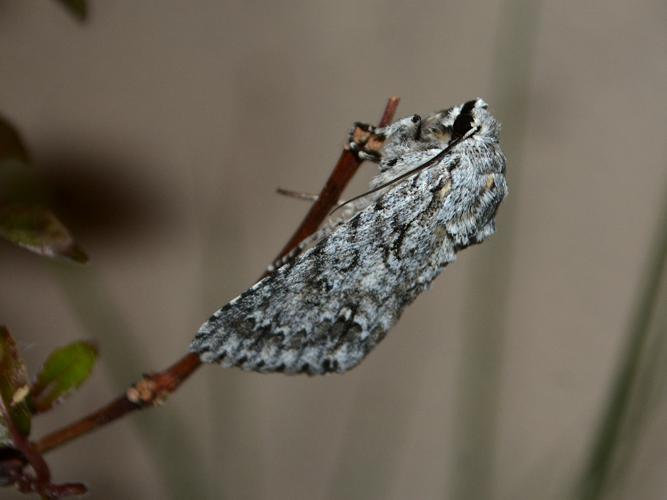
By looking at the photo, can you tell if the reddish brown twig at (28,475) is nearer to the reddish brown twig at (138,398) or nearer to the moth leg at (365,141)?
the reddish brown twig at (138,398)

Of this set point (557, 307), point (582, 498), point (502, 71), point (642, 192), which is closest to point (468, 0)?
point (502, 71)

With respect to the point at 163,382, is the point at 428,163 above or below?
above

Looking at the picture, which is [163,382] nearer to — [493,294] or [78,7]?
[78,7]

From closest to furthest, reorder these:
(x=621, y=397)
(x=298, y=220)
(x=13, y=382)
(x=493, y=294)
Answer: (x=13, y=382) → (x=621, y=397) → (x=493, y=294) → (x=298, y=220)

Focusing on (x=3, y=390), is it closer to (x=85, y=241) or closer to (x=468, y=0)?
(x=85, y=241)

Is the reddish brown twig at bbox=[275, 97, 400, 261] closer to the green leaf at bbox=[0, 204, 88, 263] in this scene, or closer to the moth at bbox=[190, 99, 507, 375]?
the moth at bbox=[190, 99, 507, 375]

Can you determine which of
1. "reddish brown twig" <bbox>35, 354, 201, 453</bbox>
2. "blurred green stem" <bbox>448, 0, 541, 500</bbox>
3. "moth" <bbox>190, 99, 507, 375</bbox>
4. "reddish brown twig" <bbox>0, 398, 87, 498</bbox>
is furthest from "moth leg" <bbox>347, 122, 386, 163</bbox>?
"blurred green stem" <bbox>448, 0, 541, 500</bbox>

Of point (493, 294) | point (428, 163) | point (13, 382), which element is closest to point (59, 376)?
point (13, 382)
